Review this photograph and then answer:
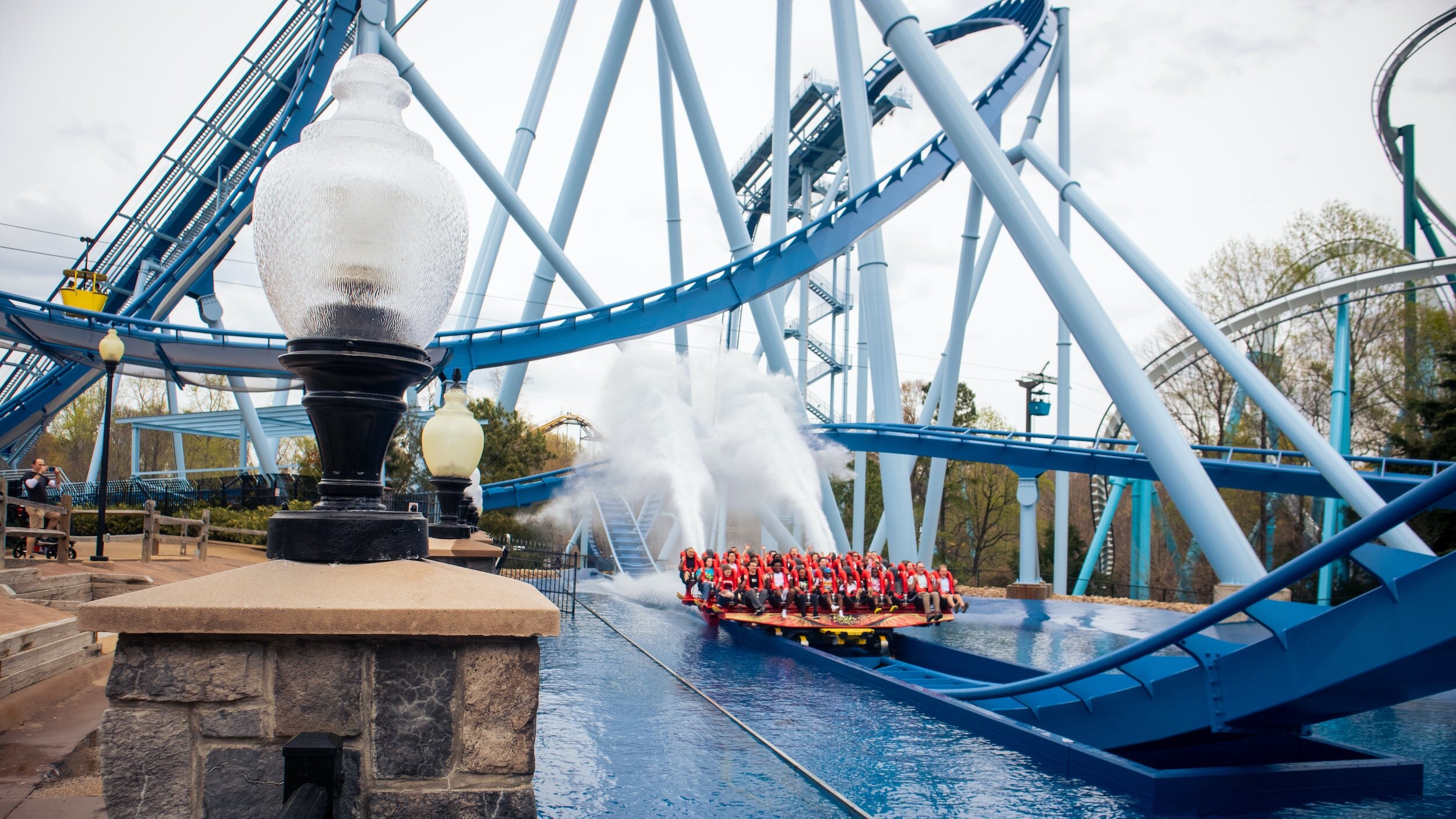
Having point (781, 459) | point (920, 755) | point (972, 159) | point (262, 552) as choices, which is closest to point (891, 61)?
point (781, 459)

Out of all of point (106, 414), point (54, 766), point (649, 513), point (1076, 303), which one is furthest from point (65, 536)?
point (649, 513)

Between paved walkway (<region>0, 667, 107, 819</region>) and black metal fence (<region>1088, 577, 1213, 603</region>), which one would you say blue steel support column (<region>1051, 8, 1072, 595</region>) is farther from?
paved walkway (<region>0, 667, 107, 819</region>)

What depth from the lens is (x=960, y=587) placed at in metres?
24.4

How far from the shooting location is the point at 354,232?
2.08 m

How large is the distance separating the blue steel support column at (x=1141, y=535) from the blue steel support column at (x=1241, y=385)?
12.9m

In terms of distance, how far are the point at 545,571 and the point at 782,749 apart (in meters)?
15.5

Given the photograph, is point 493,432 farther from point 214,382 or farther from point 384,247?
point 384,247

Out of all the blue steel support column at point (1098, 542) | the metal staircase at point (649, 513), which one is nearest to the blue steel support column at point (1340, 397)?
the blue steel support column at point (1098, 542)

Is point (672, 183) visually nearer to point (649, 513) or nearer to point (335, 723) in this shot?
point (649, 513)

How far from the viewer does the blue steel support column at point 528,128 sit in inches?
749

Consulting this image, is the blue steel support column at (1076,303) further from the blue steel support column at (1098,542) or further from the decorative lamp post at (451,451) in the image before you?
the blue steel support column at (1098,542)

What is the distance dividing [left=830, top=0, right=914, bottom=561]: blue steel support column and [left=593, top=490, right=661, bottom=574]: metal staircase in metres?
9.50

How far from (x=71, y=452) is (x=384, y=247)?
53960 millimetres

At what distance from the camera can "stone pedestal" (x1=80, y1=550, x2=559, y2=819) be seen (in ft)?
5.90
